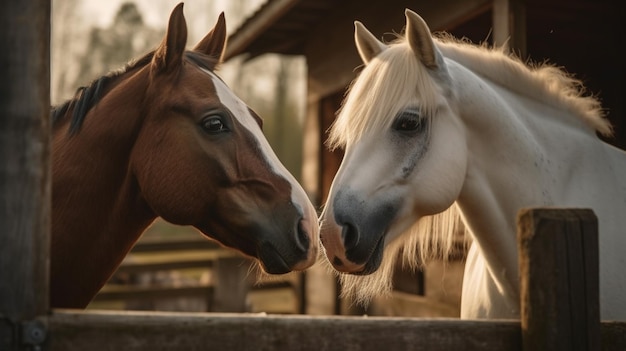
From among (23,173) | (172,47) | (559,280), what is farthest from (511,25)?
(23,173)

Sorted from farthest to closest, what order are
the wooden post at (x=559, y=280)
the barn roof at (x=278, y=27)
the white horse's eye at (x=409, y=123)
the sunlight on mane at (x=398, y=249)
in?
the barn roof at (x=278, y=27) < the sunlight on mane at (x=398, y=249) < the white horse's eye at (x=409, y=123) < the wooden post at (x=559, y=280)

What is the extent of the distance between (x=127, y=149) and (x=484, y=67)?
154cm

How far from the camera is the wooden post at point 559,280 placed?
4.45ft

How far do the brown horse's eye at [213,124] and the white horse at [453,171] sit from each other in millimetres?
474

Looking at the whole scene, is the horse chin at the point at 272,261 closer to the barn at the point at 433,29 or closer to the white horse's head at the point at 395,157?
the white horse's head at the point at 395,157

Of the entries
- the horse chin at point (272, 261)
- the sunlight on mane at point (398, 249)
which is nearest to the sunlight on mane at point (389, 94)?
the sunlight on mane at point (398, 249)

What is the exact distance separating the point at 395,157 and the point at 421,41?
0.48 meters

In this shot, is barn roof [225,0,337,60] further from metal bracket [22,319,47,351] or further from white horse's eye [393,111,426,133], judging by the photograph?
metal bracket [22,319,47,351]

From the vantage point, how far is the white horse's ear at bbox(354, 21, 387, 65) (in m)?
2.59

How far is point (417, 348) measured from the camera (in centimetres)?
133

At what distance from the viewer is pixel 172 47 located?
2193 millimetres

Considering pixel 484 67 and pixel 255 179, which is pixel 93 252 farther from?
pixel 484 67

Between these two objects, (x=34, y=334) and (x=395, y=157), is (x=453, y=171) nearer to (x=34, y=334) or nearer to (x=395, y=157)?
(x=395, y=157)

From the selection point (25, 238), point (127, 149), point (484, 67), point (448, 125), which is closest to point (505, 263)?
point (448, 125)
